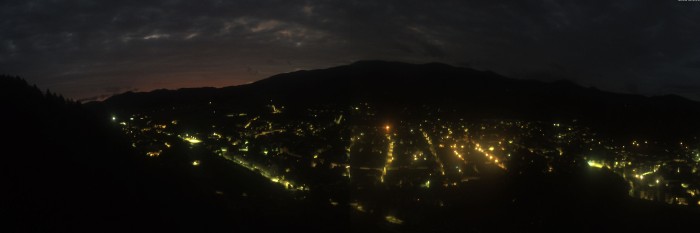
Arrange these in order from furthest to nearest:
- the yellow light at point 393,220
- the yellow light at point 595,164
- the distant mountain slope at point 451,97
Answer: the distant mountain slope at point 451,97
the yellow light at point 595,164
the yellow light at point 393,220

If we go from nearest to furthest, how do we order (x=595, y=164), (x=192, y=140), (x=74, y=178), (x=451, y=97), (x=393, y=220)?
(x=74, y=178) → (x=393, y=220) → (x=192, y=140) → (x=595, y=164) → (x=451, y=97)

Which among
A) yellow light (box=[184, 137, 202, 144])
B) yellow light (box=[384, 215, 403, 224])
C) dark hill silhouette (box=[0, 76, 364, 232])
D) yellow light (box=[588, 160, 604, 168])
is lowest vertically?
yellow light (box=[588, 160, 604, 168])

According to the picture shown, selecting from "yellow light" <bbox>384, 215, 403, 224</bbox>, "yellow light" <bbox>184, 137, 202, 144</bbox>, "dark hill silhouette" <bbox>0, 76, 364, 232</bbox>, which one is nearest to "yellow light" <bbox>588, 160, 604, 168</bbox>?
"yellow light" <bbox>384, 215, 403, 224</bbox>

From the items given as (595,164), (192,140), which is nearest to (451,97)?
(595,164)

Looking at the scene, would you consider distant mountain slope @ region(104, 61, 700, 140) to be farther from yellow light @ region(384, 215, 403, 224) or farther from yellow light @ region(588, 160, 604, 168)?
yellow light @ region(384, 215, 403, 224)

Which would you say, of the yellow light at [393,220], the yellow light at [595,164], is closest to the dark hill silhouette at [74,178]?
the yellow light at [393,220]

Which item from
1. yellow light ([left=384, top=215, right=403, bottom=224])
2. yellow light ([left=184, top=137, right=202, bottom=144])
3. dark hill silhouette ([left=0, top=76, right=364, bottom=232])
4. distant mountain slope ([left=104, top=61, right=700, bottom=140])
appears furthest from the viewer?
distant mountain slope ([left=104, top=61, right=700, bottom=140])

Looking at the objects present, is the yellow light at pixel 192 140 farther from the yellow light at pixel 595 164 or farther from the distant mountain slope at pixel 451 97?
the yellow light at pixel 595 164

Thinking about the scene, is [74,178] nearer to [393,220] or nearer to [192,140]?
[393,220]

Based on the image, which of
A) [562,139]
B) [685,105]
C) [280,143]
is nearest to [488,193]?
[280,143]
